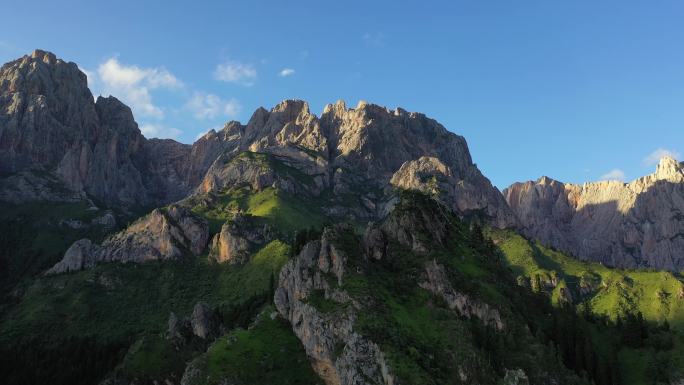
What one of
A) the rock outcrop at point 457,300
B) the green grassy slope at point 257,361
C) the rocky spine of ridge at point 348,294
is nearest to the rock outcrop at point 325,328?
the rocky spine of ridge at point 348,294

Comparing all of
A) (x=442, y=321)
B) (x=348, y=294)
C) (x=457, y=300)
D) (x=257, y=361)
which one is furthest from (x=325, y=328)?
(x=457, y=300)

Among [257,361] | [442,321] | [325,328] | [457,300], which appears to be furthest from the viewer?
[457,300]

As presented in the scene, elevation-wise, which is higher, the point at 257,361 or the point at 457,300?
the point at 457,300

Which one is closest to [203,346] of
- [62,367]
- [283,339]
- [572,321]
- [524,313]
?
[283,339]

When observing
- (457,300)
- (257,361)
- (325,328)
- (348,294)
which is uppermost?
(348,294)

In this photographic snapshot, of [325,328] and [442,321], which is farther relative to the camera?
[442,321]

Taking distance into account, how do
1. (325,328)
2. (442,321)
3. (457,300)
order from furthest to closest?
(457,300) → (442,321) → (325,328)

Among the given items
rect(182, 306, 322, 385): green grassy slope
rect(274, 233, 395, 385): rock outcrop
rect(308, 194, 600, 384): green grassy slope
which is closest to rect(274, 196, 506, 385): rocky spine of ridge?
rect(274, 233, 395, 385): rock outcrop

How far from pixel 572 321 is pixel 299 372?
77058 millimetres

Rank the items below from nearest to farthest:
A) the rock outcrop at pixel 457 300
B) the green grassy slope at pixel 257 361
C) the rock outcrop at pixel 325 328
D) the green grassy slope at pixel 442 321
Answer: the rock outcrop at pixel 325 328 → the green grassy slope at pixel 442 321 → the green grassy slope at pixel 257 361 → the rock outcrop at pixel 457 300

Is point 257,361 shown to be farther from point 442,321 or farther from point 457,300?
point 457,300

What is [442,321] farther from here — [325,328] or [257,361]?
[257,361]

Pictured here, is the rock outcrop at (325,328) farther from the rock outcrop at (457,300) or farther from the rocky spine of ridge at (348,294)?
the rock outcrop at (457,300)

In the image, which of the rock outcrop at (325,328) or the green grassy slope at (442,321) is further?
the green grassy slope at (442,321)
